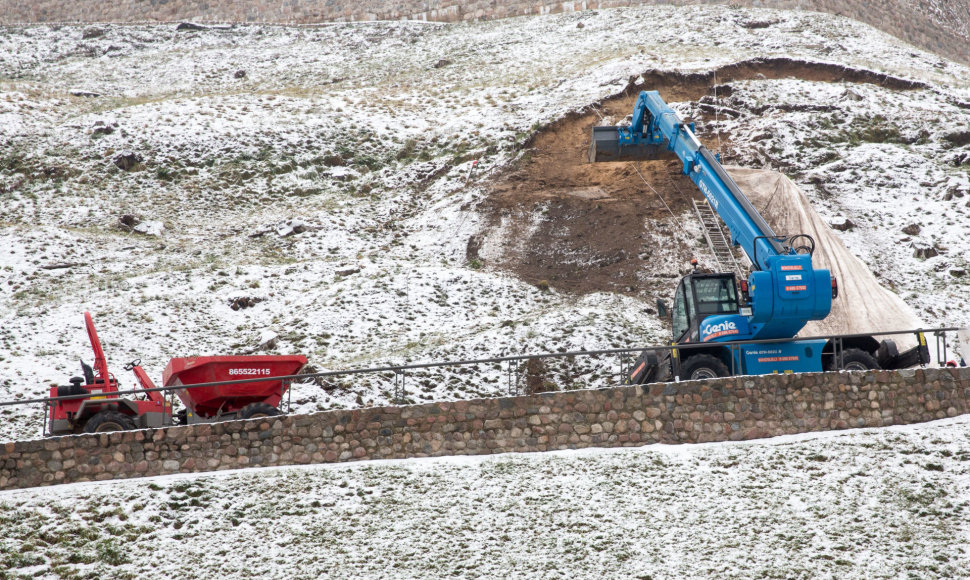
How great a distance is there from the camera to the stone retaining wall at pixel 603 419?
13.8 meters

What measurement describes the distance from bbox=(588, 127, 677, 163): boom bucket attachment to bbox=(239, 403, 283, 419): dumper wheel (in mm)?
11327

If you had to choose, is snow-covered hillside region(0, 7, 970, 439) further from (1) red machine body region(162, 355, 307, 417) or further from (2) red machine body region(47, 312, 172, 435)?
(1) red machine body region(162, 355, 307, 417)

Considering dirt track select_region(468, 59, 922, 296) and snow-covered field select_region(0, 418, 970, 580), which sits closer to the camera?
snow-covered field select_region(0, 418, 970, 580)

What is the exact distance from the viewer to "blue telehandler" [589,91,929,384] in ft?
45.8

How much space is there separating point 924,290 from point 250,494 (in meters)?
19.5

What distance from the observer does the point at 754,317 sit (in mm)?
14258

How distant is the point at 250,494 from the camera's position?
40.6 ft

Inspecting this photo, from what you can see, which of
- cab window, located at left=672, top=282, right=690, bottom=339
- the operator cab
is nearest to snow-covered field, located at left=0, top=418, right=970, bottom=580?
the operator cab

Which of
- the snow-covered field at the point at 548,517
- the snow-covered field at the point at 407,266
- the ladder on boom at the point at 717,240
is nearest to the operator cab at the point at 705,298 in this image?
the snow-covered field at the point at 548,517

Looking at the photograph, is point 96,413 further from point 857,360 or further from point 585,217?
point 585,217

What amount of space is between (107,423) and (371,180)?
62.6 ft

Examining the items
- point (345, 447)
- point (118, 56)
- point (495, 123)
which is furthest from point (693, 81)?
point (118, 56)

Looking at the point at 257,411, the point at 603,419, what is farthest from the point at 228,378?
the point at 603,419

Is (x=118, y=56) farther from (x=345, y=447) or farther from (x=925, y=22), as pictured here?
(x=925, y=22)
